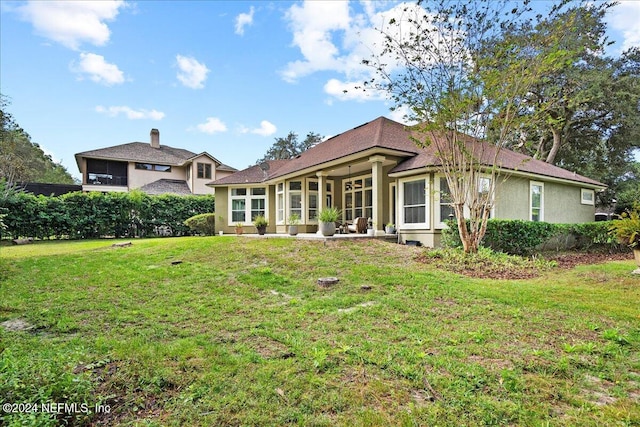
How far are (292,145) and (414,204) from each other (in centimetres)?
3430

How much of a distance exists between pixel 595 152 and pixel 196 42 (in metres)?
25.6

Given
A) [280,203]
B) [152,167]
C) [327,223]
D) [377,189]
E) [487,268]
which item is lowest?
[487,268]

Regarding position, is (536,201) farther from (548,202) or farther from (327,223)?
(327,223)


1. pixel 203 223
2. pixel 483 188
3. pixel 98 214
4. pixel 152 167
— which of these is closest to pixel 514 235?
pixel 483 188

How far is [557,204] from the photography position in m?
13.4

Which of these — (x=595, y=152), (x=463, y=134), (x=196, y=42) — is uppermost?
(x=196, y=42)

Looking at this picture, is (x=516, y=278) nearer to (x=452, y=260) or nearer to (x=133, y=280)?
(x=452, y=260)

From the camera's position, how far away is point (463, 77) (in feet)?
28.5

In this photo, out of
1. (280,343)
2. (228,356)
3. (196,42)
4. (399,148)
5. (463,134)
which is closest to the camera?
(228,356)

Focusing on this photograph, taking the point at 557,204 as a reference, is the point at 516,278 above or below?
below

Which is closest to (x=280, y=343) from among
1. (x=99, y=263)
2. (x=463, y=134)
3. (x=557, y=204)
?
(x=99, y=263)

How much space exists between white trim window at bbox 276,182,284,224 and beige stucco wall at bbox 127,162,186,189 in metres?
16.3

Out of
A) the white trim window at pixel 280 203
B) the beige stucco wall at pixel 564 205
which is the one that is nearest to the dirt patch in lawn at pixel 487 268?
the beige stucco wall at pixel 564 205

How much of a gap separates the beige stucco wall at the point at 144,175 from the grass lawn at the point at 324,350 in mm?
24367
